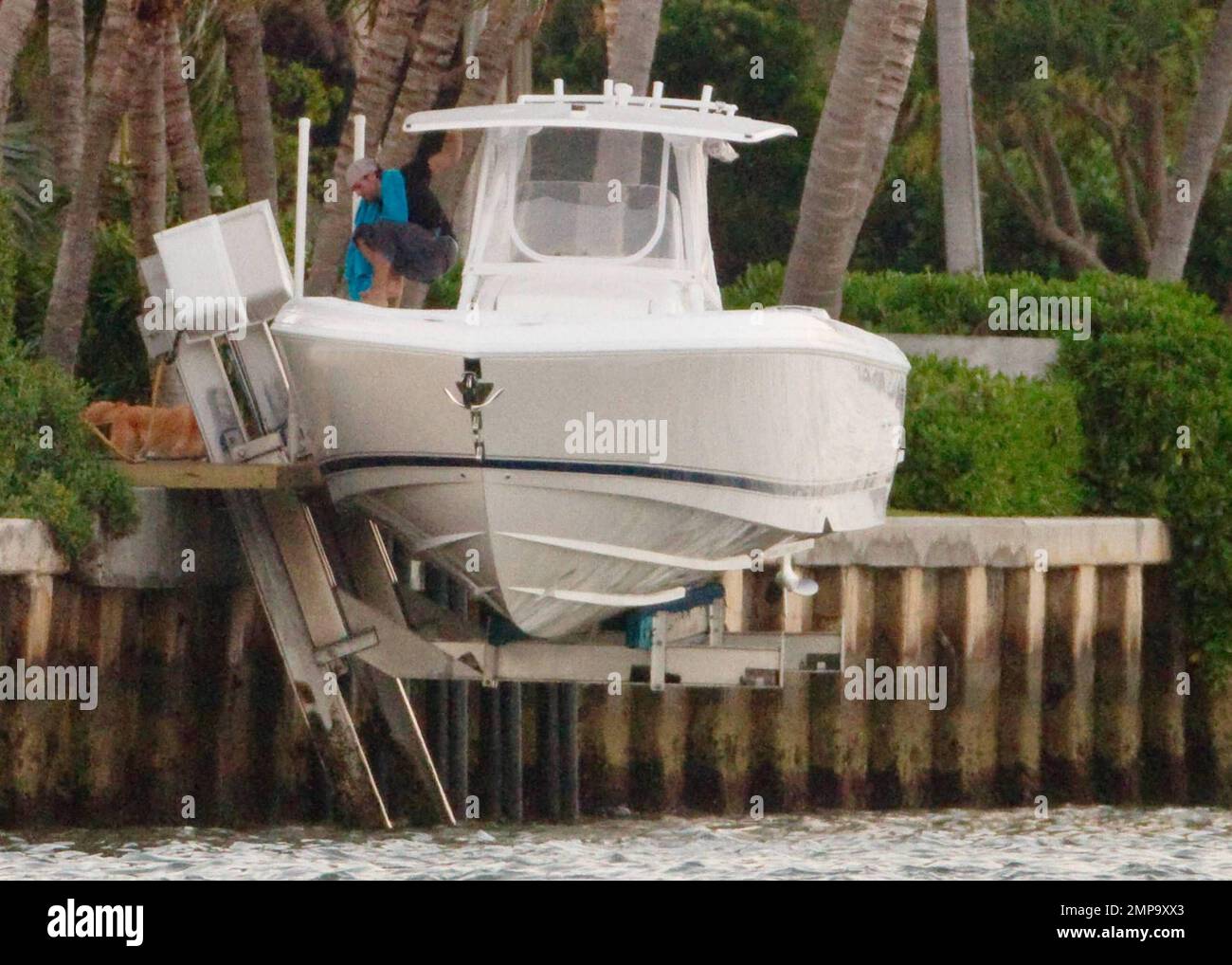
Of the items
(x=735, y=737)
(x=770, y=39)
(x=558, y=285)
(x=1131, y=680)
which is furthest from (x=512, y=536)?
(x=770, y=39)

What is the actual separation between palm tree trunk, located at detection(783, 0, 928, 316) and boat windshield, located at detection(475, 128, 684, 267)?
Answer: 2.56 m

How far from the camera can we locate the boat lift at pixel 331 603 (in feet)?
44.4

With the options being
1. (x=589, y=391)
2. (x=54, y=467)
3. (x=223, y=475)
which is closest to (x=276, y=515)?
(x=223, y=475)

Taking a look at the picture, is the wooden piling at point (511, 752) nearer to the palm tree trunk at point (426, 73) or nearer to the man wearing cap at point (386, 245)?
the man wearing cap at point (386, 245)

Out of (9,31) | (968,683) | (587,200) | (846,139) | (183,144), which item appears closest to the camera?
(587,200)

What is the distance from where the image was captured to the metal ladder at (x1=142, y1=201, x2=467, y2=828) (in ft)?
46.0

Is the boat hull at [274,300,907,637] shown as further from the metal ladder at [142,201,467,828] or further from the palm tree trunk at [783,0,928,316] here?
the palm tree trunk at [783,0,928,316]

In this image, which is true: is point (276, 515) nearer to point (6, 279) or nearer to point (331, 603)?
point (331, 603)

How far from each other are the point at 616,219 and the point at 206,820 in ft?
13.5

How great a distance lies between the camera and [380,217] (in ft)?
47.3

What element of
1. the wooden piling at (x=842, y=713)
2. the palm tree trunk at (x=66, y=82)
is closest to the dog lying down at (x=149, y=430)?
the wooden piling at (x=842, y=713)

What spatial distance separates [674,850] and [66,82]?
848 centimetres

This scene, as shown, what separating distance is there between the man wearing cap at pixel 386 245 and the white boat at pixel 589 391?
40 centimetres

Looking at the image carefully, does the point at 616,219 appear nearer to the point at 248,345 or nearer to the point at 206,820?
the point at 248,345
